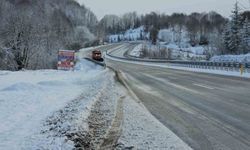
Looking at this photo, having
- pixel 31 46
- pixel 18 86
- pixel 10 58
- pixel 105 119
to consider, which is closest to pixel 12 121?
pixel 105 119

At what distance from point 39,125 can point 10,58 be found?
42.8 metres

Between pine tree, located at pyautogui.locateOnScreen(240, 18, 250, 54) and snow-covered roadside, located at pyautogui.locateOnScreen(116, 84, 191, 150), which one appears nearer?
snow-covered roadside, located at pyautogui.locateOnScreen(116, 84, 191, 150)

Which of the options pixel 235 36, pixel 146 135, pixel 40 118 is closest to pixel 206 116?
pixel 146 135

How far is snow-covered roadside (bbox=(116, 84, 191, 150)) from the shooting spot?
7.45m

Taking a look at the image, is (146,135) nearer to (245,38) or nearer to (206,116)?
(206,116)

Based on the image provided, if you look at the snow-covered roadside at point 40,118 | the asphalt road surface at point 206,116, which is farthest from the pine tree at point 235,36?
the snow-covered roadside at point 40,118

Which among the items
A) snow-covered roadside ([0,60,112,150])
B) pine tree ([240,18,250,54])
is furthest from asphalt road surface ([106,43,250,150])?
pine tree ([240,18,250,54])

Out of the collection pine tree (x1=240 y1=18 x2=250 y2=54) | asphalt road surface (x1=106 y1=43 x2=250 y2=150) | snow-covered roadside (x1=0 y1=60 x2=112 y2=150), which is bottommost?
asphalt road surface (x1=106 y1=43 x2=250 y2=150)

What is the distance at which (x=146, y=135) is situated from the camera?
838 centimetres

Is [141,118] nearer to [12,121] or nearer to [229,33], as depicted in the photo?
[12,121]

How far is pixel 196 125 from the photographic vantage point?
954 centimetres

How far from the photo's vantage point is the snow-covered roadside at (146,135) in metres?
7.45

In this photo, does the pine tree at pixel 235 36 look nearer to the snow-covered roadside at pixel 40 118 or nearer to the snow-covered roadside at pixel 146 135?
the snow-covered roadside at pixel 40 118

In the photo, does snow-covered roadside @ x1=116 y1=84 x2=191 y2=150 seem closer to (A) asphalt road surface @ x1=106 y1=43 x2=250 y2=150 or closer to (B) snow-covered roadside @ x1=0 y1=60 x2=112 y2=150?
(A) asphalt road surface @ x1=106 y1=43 x2=250 y2=150
